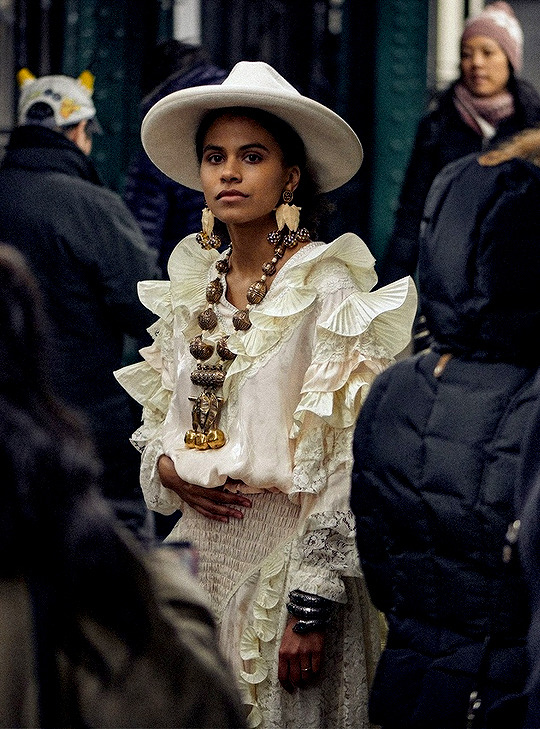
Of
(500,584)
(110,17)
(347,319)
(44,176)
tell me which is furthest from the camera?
(110,17)

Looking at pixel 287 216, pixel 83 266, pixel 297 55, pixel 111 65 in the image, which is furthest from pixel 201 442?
pixel 297 55

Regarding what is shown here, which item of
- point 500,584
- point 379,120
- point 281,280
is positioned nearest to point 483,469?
point 500,584

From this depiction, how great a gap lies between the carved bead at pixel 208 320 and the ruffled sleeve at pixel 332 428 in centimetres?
33

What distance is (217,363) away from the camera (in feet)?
12.3

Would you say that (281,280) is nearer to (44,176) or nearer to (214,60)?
(44,176)

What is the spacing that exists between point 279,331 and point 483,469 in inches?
41.5

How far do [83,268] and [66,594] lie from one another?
355 centimetres

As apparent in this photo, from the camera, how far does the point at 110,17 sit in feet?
24.9

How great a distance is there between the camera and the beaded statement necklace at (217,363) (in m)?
3.70

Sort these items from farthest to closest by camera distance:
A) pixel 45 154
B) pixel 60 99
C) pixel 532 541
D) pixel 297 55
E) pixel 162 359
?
pixel 297 55 < pixel 60 99 < pixel 45 154 < pixel 162 359 < pixel 532 541

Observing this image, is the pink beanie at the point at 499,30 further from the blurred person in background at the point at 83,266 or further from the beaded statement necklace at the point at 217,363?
the beaded statement necklace at the point at 217,363

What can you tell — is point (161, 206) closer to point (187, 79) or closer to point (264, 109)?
point (187, 79)

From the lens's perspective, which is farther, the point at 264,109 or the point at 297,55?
the point at 297,55

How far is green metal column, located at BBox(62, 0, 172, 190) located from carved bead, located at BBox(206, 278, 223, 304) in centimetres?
384
